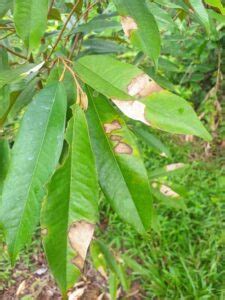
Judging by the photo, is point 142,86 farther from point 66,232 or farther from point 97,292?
point 97,292

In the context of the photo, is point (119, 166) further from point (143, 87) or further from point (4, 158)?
point (4, 158)

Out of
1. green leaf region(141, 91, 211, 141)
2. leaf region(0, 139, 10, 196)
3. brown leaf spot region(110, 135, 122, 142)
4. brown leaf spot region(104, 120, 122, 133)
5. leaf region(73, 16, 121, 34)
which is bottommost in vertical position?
leaf region(0, 139, 10, 196)

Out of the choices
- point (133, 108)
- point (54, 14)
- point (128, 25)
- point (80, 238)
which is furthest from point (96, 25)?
point (80, 238)

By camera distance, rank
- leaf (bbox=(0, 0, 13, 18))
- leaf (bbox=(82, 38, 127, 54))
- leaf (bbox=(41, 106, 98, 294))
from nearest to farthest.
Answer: leaf (bbox=(41, 106, 98, 294)), leaf (bbox=(0, 0, 13, 18)), leaf (bbox=(82, 38, 127, 54))

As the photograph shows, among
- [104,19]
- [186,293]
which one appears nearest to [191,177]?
[186,293]

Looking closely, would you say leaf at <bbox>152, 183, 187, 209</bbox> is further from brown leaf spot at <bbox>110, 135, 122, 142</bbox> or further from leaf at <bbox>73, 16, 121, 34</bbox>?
brown leaf spot at <bbox>110, 135, 122, 142</bbox>

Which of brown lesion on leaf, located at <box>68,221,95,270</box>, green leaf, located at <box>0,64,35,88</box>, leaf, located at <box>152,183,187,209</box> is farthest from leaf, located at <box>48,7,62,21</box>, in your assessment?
leaf, located at <box>152,183,187,209</box>

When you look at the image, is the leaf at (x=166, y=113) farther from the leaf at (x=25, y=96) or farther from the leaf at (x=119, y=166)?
the leaf at (x=25, y=96)
